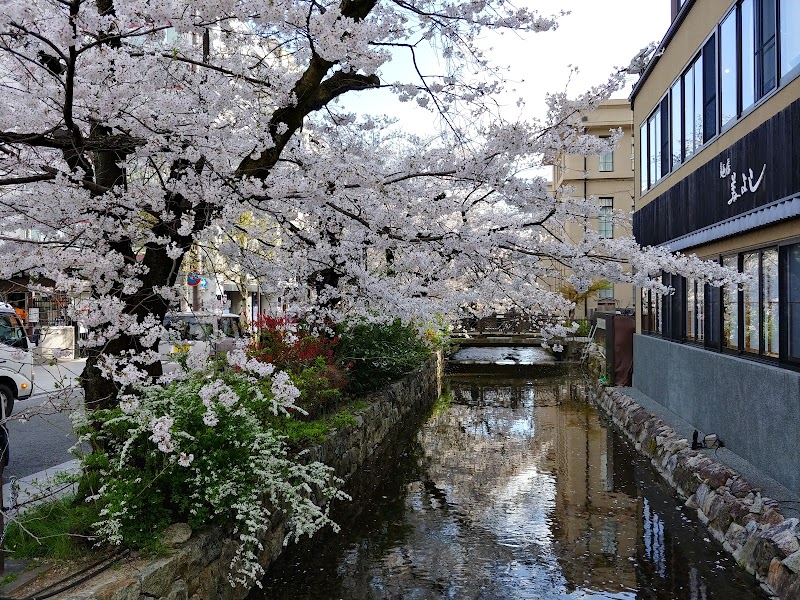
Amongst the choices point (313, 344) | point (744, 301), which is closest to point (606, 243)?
point (744, 301)

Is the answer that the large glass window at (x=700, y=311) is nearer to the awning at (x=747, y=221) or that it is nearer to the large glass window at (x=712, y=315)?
the large glass window at (x=712, y=315)

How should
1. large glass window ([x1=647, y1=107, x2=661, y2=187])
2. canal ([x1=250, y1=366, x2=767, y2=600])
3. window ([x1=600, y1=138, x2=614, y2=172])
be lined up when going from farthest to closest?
window ([x1=600, y1=138, x2=614, y2=172]), large glass window ([x1=647, y1=107, x2=661, y2=187]), canal ([x1=250, y1=366, x2=767, y2=600])

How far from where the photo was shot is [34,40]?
566 cm

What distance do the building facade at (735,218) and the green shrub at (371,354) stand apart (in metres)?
5.37

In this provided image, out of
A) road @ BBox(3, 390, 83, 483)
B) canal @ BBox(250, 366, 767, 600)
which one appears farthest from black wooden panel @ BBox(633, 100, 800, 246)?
road @ BBox(3, 390, 83, 483)

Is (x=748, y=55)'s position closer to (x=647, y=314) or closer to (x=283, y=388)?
(x=283, y=388)

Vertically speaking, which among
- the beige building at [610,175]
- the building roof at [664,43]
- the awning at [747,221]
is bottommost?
the awning at [747,221]

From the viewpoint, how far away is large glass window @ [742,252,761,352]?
339 inches

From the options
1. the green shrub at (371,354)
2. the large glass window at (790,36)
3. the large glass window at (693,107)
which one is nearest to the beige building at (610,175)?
the green shrub at (371,354)

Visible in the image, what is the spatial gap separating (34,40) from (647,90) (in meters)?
13.8

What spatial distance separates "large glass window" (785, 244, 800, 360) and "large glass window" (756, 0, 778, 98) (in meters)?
1.97

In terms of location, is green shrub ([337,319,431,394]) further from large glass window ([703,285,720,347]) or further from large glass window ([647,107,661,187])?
large glass window ([647,107,661,187])

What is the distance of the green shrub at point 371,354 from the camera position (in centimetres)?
1341

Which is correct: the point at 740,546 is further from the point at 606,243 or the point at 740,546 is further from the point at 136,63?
the point at 136,63
